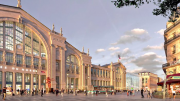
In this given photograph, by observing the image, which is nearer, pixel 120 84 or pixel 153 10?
pixel 153 10

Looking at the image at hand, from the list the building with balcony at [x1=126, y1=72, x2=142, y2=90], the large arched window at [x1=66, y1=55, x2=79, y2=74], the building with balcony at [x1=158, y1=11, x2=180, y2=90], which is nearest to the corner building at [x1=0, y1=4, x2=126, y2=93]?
the large arched window at [x1=66, y1=55, x2=79, y2=74]

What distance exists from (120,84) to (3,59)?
7301cm

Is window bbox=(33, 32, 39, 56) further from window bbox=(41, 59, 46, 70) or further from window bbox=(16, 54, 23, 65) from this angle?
window bbox=(16, 54, 23, 65)

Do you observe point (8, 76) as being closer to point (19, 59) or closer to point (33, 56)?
point (19, 59)

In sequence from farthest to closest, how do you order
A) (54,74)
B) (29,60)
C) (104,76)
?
(104,76) → (54,74) → (29,60)

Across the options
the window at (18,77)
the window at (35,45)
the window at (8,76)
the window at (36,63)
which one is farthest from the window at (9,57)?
the window at (36,63)

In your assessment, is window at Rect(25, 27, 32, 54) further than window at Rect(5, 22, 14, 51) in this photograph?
Yes

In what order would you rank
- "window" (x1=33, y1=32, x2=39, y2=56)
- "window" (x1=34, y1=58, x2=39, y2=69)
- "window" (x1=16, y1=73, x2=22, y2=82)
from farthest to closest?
1. "window" (x1=33, y1=32, x2=39, y2=56)
2. "window" (x1=34, y1=58, x2=39, y2=69)
3. "window" (x1=16, y1=73, x2=22, y2=82)

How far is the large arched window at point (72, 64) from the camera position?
65.6 meters

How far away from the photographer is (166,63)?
4325cm

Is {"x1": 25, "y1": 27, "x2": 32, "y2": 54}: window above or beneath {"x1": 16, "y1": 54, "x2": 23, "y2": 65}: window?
above

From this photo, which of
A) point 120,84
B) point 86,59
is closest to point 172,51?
point 86,59

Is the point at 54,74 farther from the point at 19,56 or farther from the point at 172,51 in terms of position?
the point at 172,51

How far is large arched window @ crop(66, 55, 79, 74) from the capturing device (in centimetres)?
6559
